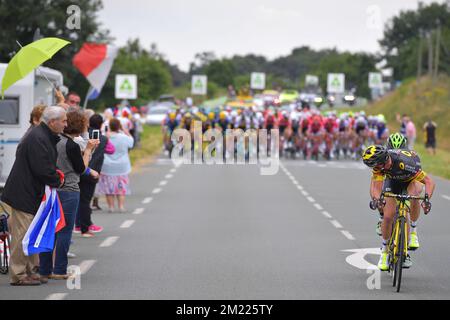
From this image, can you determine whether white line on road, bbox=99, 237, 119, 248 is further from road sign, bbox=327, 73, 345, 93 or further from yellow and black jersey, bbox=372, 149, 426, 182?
road sign, bbox=327, 73, 345, 93

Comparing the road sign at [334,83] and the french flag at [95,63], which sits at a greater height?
the french flag at [95,63]

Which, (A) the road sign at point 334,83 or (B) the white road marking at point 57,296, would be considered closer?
(B) the white road marking at point 57,296

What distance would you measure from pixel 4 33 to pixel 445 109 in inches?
943

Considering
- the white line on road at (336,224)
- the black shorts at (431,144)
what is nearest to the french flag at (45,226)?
the white line on road at (336,224)

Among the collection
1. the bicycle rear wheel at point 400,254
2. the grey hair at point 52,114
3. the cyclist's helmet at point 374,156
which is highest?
the grey hair at point 52,114

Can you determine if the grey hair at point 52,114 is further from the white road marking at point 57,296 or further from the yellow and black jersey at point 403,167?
the yellow and black jersey at point 403,167

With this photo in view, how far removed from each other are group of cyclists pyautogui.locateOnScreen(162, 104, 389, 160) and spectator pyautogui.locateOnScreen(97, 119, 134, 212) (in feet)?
72.9

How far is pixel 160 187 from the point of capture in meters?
26.5

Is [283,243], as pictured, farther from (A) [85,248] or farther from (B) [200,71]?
(B) [200,71]

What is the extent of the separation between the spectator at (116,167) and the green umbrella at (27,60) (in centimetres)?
751

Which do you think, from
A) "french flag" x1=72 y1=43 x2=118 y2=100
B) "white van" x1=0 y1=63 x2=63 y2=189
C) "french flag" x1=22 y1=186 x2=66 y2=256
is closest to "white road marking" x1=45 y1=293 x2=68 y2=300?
"french flag" x1=22 y1=186 x2=66 y2=256

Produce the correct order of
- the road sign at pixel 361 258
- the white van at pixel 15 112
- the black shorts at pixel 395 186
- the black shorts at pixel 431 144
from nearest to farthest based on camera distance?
the black shorts at pixel 395 186, the road sign at pixel 361 258, the white van at pixel 15 112, the black shorts at pixel 431 144

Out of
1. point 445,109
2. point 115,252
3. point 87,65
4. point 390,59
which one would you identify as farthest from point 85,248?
point 390,59

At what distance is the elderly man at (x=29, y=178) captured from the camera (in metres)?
11.1
